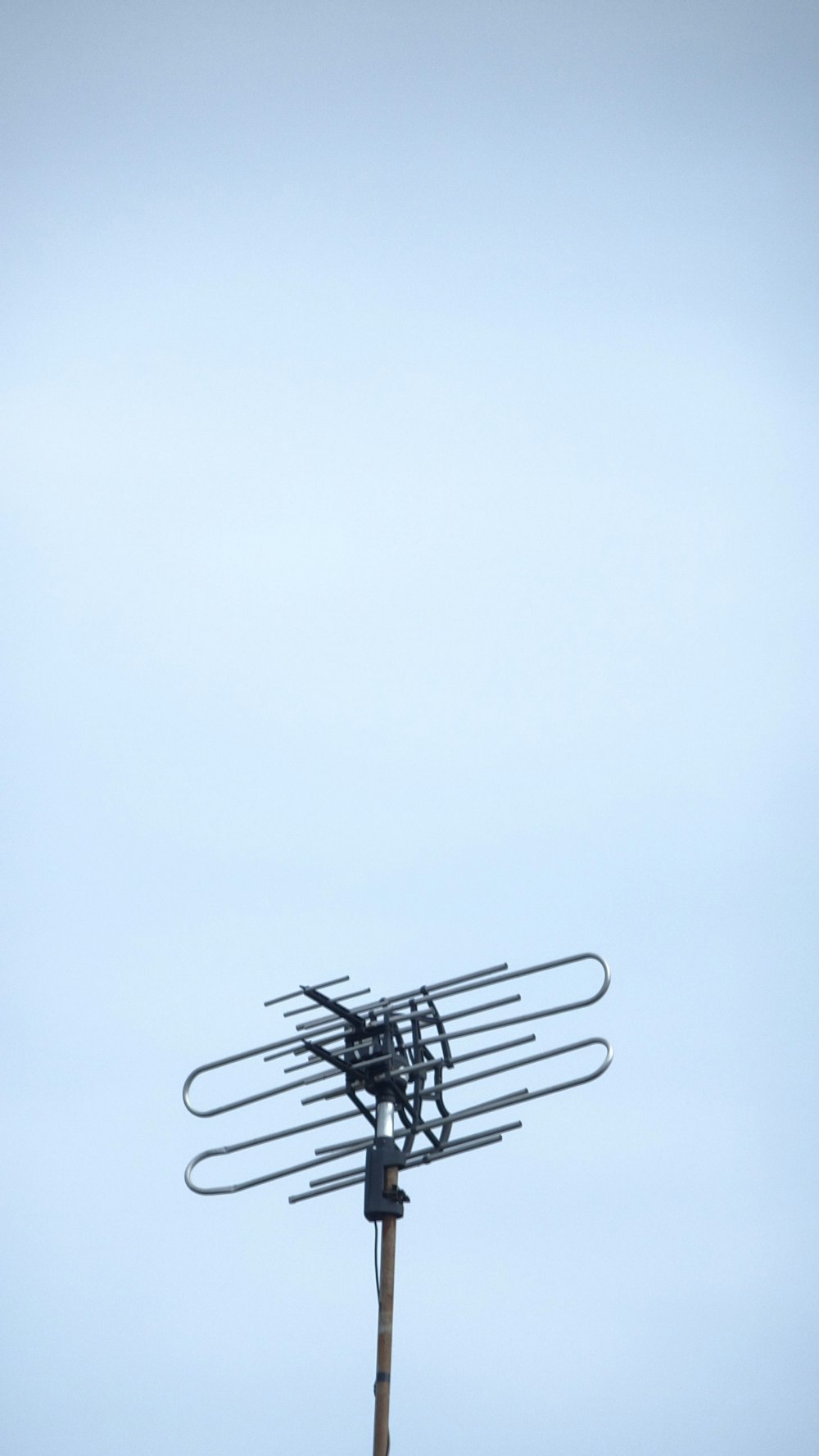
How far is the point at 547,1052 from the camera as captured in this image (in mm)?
13242

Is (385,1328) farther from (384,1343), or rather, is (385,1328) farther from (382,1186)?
(382,1186)

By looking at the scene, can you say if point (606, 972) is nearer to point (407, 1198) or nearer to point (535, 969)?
point (535, 969)

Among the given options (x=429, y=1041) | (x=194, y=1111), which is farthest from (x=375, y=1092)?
(x=194, y=1111)

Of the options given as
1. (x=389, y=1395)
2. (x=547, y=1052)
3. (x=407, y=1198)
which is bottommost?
(x=389, y=1395)

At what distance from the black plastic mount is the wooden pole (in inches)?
4.7

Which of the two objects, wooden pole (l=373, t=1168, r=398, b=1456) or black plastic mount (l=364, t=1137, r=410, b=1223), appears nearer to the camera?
wooden pole (l=373, t=1168, r=398, b=1456)

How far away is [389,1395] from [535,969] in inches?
121

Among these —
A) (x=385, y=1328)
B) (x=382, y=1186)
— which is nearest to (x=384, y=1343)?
(x=385, y=1328)

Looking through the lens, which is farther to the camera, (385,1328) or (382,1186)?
(382,1186)

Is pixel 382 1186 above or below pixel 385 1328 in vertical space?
above

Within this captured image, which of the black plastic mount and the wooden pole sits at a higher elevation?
the black plastic mount

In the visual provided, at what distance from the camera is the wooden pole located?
1261cm

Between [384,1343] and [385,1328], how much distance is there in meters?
0.10

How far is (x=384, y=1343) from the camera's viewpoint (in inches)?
504
